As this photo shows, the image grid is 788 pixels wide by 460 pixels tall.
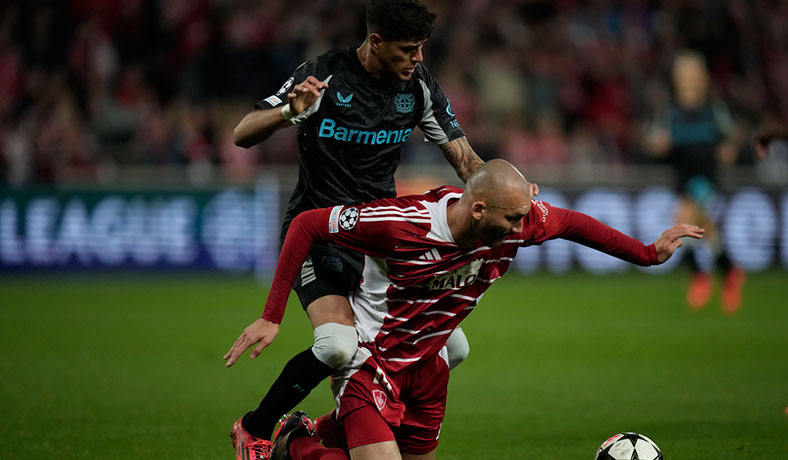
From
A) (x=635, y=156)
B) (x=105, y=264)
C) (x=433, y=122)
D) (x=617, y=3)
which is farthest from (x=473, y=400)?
(x=617, y=3)

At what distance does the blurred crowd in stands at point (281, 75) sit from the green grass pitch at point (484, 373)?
A: 268 cm

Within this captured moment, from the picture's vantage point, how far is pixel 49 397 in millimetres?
6863

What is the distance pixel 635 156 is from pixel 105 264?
27.0 feet

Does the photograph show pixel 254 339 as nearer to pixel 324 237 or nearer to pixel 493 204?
pixel 324 237

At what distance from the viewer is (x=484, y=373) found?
316 inches

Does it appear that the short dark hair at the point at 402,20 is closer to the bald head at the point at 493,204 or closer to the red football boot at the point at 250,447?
the bald head at the point at 493,204

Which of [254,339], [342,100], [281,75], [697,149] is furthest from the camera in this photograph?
[281,75]

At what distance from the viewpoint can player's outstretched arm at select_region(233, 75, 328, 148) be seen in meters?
4.49

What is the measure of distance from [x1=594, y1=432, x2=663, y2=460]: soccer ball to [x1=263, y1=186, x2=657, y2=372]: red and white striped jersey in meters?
0.83

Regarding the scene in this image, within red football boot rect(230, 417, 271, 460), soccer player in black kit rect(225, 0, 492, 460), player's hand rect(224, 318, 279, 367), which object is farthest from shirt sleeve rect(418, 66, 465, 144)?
red football boot rect(230, 417, 271, 460)

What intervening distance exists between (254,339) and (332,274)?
84 cm

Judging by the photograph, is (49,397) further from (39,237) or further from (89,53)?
(89,53)

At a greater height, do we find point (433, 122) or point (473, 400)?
point (433, 122)

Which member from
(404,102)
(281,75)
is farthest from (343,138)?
(281,75)
